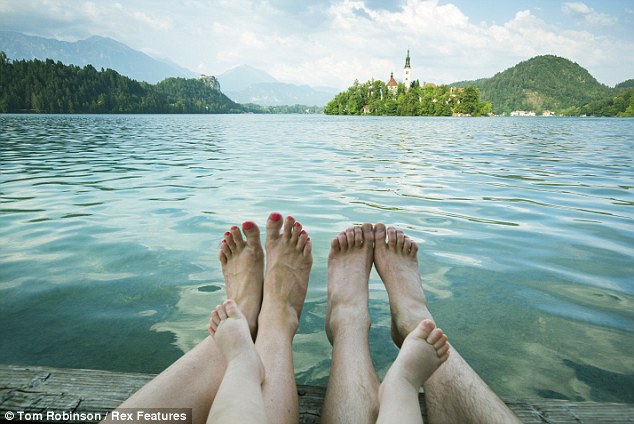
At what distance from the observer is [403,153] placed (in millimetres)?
9484

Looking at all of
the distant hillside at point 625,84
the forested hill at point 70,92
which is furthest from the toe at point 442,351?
the distant hillside at point 625,84

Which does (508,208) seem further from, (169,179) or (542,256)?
(169,179)

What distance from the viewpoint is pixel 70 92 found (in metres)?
68.2

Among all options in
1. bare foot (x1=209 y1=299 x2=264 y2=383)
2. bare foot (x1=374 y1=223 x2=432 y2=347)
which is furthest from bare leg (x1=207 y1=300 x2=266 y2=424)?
bare foot (x1=374 y1=223 x2=432 y2=347)

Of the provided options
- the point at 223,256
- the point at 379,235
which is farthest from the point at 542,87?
the point at 223,256

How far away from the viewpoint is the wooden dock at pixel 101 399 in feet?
3.60

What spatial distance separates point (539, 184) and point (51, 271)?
5936 millimetres

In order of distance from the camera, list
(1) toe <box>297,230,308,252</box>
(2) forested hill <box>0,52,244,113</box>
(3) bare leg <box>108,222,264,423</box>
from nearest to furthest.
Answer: (3) bare leg <box>108,222,264,423</box> → (1) toe <box>297,230,308,252</box> → (2) forested hill <box>0,52,244,113</box>

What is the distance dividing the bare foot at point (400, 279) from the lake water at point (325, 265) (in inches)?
6.0

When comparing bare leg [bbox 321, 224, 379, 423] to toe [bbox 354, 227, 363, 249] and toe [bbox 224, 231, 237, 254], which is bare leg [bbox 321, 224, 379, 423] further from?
toe [bbox 224, 231, 237, 254]

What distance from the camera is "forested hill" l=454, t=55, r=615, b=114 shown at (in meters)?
121

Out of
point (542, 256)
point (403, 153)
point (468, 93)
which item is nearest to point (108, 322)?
point (542, 256)

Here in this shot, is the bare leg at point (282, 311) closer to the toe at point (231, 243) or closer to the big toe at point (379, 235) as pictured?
the toe at point (231, 243)

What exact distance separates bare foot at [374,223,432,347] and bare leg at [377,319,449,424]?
42 centimetres
